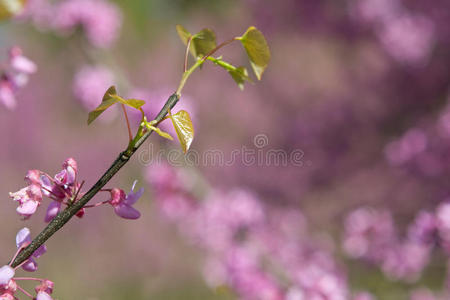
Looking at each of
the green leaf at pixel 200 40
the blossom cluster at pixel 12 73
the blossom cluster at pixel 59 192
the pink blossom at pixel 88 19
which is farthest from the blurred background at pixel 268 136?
the blossom cluster at pixel 59 192

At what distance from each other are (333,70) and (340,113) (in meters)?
0.85

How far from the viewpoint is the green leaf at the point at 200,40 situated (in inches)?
28.2

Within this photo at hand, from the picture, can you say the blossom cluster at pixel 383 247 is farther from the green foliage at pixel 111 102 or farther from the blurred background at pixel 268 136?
the green foliage at pixel 111 102

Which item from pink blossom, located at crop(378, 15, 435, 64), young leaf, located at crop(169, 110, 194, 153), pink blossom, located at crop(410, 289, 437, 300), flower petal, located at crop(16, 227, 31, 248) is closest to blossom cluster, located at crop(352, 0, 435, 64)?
pink blossom, located at crop(378, 15, 435, 64)

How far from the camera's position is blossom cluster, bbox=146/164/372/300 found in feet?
6.75

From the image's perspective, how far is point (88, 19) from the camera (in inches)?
83.4

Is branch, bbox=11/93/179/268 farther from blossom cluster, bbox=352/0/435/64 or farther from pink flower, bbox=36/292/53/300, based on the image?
blossom cluster, bbox=352/0/435/64

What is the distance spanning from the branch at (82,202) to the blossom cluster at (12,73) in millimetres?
526

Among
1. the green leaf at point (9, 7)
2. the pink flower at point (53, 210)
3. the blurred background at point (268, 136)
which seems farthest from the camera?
the blurred background at point (268, 136)

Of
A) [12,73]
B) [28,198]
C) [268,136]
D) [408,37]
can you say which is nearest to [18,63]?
[12,73]

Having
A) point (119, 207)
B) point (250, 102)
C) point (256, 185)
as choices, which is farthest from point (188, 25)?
point (119, 207)

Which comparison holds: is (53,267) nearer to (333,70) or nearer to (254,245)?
(254,245)

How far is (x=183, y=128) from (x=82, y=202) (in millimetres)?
156

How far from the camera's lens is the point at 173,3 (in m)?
6.09
